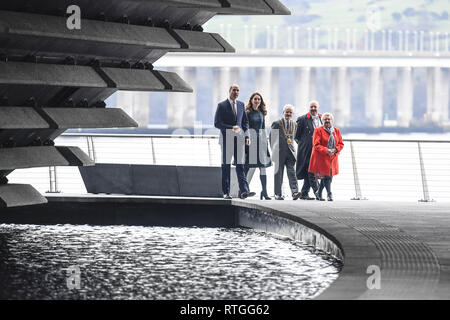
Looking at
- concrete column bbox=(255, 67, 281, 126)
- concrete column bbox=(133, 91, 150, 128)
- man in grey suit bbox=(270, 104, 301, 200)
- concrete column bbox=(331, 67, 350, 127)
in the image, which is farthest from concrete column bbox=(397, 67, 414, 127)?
Result: man in grey suit bbox=(270, 104, 301, 200)

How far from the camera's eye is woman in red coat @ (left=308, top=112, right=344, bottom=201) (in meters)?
17.1

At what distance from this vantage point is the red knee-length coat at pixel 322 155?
56.2 feet

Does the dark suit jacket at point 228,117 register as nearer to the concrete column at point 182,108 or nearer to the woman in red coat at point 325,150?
the woman in red coat at point 325,150

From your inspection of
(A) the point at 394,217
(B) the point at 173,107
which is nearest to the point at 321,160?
(A) the point at 394,217

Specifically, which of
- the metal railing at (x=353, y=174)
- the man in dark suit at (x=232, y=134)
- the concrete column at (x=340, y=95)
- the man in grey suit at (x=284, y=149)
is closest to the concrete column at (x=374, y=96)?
the concrete column at (x=340, y=95)

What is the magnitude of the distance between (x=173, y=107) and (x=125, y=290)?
4550 inches

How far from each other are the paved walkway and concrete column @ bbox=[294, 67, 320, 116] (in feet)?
355

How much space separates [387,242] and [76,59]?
3725 millimetres

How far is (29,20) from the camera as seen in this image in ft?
32.3

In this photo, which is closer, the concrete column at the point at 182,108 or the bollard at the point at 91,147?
the bollard at the point at 91,147

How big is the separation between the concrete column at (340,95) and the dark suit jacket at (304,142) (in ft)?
366

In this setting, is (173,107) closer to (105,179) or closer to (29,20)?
(105,179)

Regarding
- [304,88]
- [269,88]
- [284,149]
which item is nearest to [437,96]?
[304,88]

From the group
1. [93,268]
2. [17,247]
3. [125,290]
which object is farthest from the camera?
[17,247]
